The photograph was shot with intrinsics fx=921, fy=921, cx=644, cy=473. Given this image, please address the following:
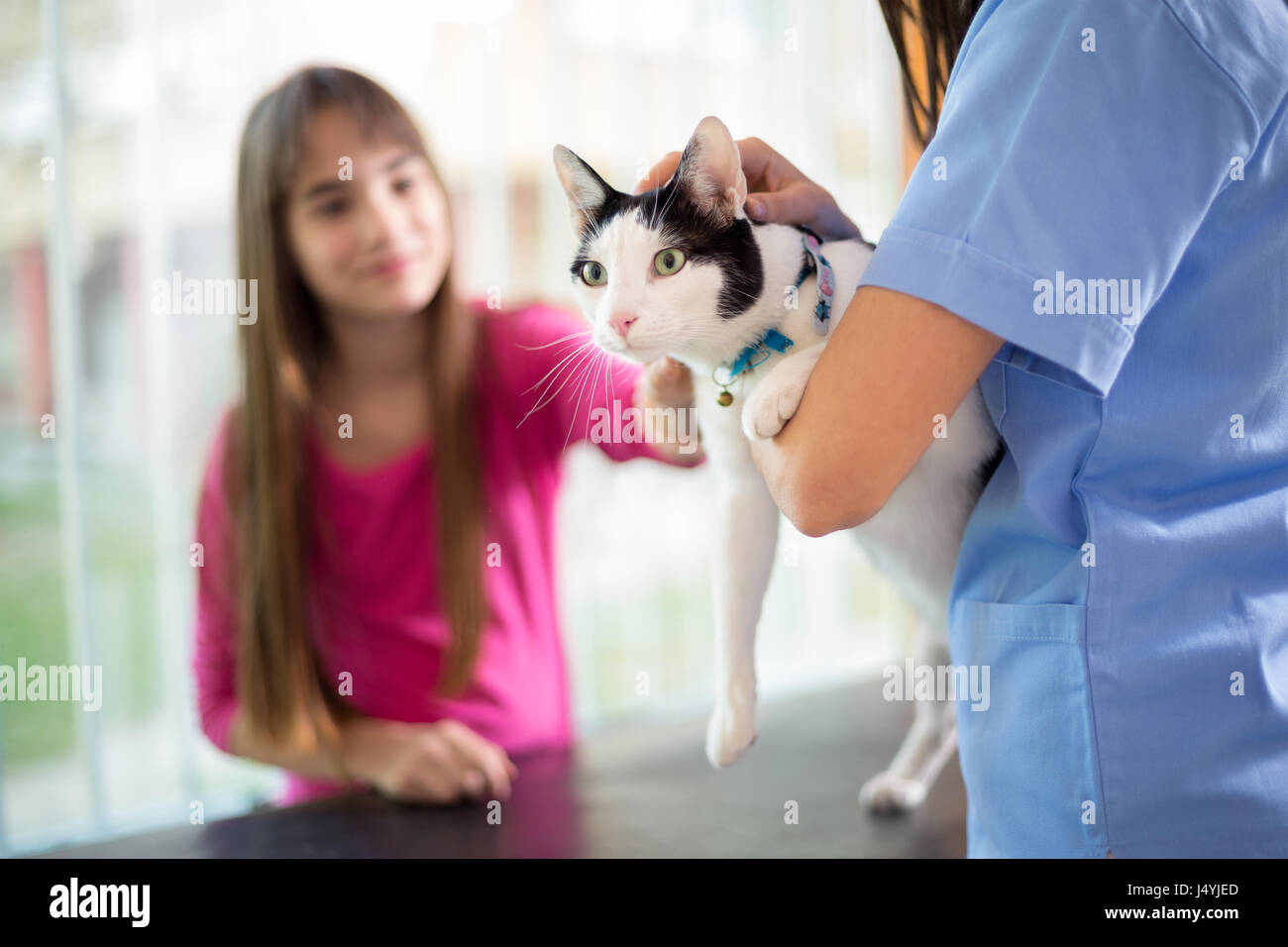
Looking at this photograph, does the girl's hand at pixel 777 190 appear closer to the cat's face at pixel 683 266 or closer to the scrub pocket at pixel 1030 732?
the cat's face at pixel 683 266

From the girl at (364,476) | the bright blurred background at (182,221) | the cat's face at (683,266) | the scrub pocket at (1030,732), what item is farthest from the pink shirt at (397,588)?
the scrub pocket at (1030,732)

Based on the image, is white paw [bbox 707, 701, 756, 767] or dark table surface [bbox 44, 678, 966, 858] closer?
white paw [bbox 707, 701, 756, 767]

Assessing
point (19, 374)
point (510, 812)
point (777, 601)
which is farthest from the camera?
point (777, 601)

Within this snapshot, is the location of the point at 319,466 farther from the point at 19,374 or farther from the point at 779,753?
the point at 779,753

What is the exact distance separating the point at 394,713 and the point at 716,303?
95 cm

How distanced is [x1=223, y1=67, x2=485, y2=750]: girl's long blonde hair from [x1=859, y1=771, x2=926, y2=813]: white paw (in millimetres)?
633

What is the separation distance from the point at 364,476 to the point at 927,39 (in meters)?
1.03

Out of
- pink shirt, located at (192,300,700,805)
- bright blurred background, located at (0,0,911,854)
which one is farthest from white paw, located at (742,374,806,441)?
bright blurred background, located at (0,0,911,854)

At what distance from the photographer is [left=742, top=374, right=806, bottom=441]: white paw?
61 cm

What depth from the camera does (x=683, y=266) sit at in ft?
2.33

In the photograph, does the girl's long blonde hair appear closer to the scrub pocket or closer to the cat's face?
the cat's face
